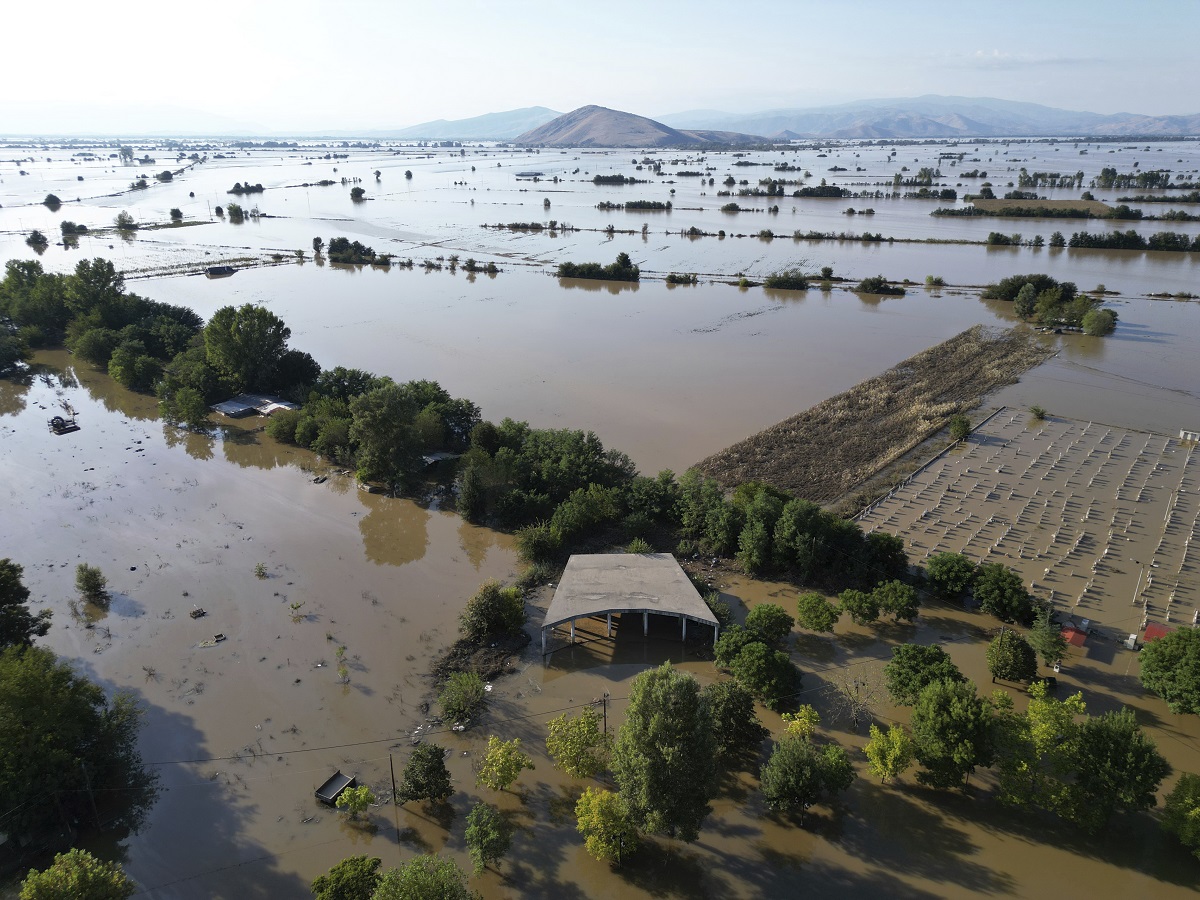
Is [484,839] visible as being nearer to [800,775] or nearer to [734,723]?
[734,723]

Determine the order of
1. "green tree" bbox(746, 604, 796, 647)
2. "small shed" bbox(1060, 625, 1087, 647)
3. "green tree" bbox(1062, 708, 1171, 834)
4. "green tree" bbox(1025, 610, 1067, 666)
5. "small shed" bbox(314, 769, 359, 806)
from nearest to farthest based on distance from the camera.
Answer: "green tree" bbox(1062, 708, 1171, 834) → "small shed" bbox(314, 769, 359, 806) → "green tree" bbox(1025, 610, 1067, 666) → "green tree" bbox(746, 604, 796, 647) → "small shed" bbox(1060, 625, 1087, 647)

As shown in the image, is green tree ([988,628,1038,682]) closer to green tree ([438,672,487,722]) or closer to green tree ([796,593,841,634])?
green tree ([796,593,841,634])

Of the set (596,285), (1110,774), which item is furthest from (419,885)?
(596,285)

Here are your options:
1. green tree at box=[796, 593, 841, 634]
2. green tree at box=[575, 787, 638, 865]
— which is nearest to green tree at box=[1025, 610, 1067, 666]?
green tree at box=[796, 593, 841, 634]

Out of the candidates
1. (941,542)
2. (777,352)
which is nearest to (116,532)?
(941,542)

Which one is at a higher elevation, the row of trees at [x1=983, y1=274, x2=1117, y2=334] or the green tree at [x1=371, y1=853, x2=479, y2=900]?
the row of trees at [x1=983, y1=274, x2=1117, y2=334]

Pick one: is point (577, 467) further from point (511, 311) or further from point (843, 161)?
point (843, 161)
